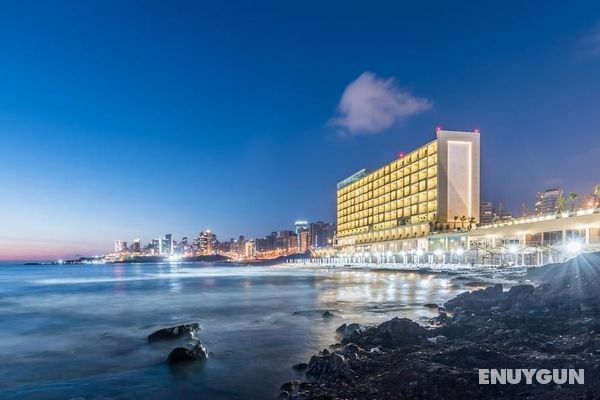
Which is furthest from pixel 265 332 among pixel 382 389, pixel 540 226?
pixel 540 226

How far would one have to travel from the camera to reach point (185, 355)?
1425cm

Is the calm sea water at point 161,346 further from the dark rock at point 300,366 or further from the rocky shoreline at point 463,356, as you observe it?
the rocky shoreline at point 463,356

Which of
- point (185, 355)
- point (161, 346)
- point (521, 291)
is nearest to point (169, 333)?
point (161, 346)

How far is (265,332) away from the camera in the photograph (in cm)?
2027

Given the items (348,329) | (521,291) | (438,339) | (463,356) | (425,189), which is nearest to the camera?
(463,356)

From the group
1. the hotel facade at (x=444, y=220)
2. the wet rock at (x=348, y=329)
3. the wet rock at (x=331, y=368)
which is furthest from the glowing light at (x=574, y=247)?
the wet rock at (x=331, y=368)

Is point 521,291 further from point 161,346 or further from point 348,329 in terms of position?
point 161,346

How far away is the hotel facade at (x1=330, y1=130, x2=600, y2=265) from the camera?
6291 centimetres

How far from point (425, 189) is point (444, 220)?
12.9 m

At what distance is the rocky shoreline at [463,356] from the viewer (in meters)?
8.98

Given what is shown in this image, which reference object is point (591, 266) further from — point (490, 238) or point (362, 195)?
point (362, 195)

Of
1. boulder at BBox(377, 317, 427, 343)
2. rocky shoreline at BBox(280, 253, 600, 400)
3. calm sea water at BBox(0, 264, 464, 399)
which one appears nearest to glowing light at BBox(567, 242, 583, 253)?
calm sea water at BBox(0, 264, 464, 399)

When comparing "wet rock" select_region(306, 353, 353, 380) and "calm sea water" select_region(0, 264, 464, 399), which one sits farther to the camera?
"calm sea water" select_region(0, 264, 464, 399)

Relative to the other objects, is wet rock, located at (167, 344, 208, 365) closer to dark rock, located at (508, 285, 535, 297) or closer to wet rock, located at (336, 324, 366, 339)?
wet rock, located at (336, 324, 366, 339)
